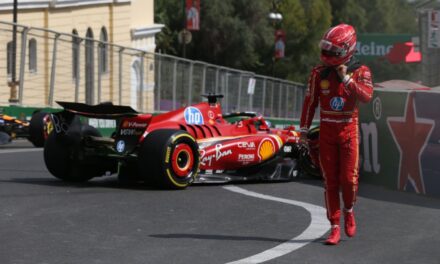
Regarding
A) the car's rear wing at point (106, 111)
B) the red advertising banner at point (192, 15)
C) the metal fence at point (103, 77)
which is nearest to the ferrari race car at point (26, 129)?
the metal fence at point (103, 77)

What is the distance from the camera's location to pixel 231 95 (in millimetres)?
33250

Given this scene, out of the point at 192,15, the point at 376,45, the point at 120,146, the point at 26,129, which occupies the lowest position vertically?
the point at 26,129

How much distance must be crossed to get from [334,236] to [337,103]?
3.66ft

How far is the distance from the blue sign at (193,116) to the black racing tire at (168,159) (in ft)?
2.99

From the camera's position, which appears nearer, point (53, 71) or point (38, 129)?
point (38, 129)

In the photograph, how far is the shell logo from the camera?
40.6 feet

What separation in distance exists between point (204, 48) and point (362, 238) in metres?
50.8

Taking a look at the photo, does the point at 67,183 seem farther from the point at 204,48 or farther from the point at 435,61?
the point at 204,48

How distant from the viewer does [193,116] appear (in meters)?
12.1

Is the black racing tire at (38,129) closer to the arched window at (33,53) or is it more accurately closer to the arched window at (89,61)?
the arched window at (33,53)

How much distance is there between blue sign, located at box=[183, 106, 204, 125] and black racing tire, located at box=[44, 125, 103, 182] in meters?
1.28

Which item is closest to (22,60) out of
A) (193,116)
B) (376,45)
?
(193,116)

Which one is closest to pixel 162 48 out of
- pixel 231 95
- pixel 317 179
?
pixel 231 95

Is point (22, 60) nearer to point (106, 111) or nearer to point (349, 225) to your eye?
point (106, 111)
